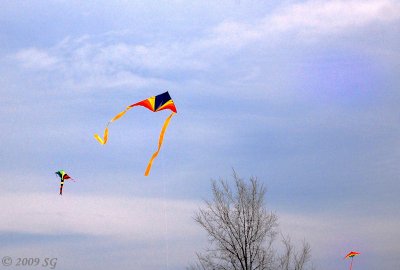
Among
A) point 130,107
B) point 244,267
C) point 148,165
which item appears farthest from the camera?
point 244,267

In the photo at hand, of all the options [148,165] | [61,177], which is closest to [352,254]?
[61,177]

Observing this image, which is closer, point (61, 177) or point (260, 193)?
point (260, 193)

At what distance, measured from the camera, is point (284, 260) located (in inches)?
1420

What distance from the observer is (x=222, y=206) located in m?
35.2

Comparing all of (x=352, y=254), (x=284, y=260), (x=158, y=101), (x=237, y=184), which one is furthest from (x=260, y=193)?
(x=158, y=101)

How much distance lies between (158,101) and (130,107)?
2024 millimetres

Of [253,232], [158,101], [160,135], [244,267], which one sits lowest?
[244,267]

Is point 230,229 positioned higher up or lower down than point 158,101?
lower down

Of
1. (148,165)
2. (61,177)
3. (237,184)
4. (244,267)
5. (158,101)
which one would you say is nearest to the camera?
(148,165)

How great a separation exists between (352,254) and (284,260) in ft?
26.7

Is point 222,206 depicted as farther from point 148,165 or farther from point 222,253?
point 148,165

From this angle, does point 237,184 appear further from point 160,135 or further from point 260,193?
point 160,135

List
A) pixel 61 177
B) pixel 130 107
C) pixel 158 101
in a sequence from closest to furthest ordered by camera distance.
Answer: pixel 130 107 → pixel 158 101 → pixel 61 177

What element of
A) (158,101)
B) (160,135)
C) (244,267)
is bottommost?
(244,267)
